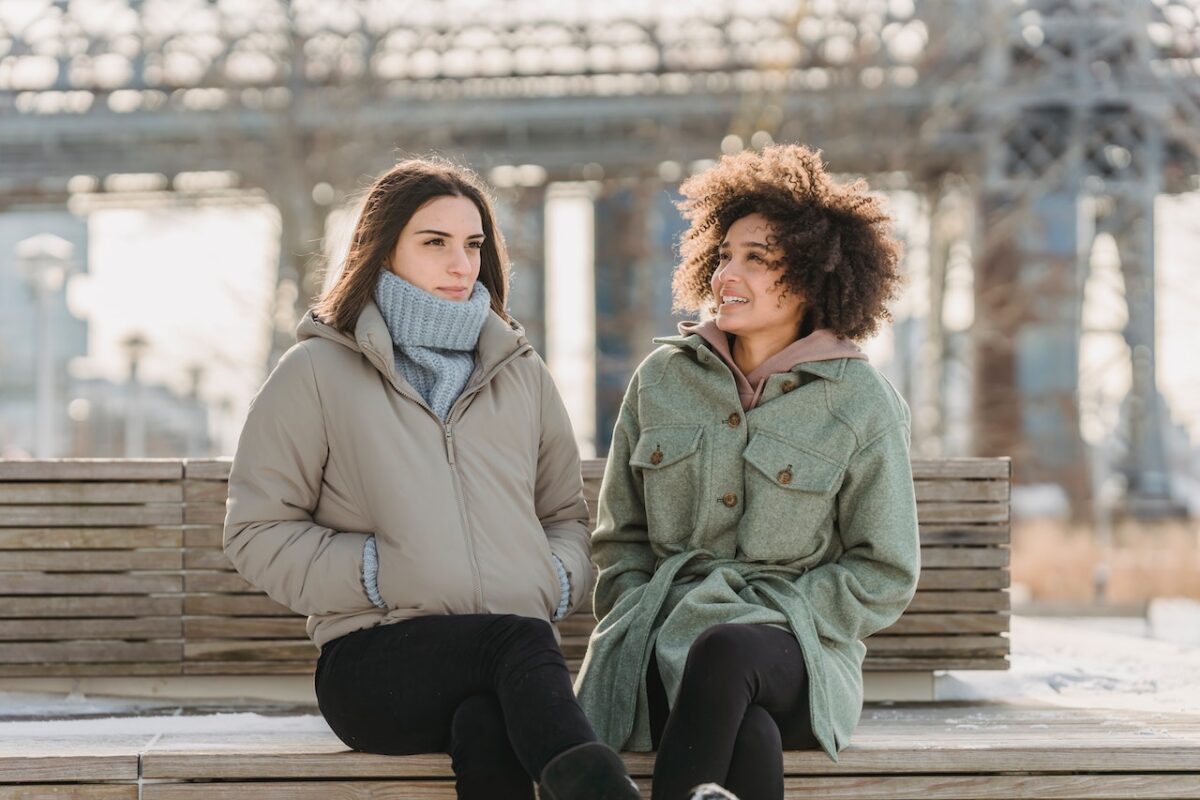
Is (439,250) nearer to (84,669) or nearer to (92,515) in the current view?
(92,515)

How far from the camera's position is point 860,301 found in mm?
3721

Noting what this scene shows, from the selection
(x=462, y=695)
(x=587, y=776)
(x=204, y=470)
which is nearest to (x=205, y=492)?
(x=204, y=470)

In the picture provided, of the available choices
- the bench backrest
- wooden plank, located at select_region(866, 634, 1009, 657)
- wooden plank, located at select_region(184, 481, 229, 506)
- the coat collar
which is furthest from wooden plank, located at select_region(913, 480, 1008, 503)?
wooden plank, located at select_region(184, 481, 229, 506)

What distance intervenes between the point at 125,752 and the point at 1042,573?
11.1 m

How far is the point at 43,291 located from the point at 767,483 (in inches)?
510

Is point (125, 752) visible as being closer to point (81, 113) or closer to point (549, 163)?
point (549, 163)

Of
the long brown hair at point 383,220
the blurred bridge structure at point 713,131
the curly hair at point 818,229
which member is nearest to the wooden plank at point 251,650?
the long brown hair at point 383,220

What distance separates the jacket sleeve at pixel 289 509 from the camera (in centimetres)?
338

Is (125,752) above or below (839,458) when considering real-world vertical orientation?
below

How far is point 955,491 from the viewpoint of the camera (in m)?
4.43

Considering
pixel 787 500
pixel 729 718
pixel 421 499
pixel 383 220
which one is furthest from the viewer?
pixel 383 220

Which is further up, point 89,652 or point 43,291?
point 43,291

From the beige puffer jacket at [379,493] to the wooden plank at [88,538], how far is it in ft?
3.35

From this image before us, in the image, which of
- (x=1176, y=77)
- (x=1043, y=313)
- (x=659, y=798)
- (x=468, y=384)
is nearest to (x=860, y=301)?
(x=468, y=384)
